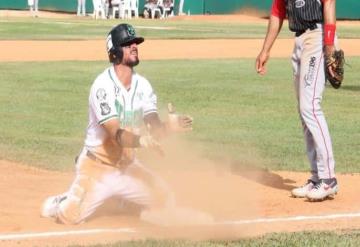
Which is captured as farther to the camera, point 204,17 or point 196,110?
point 204,17

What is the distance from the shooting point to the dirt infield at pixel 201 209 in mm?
6777

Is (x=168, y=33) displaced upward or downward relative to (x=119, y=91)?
downward

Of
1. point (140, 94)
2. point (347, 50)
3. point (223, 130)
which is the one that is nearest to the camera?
point (140, 94)

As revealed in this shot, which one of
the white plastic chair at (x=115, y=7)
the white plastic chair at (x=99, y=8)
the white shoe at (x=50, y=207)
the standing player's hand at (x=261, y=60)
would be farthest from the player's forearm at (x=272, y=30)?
the white plastic chair at (x=99, y=8)

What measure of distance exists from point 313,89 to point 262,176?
160 centimetres

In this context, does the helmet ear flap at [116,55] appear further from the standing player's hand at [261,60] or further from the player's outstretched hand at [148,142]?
the standing player's hand at [261,60]

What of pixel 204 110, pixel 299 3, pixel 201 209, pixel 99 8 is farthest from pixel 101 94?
pixel 99 8

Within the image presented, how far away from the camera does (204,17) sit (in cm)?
Answer: 4972

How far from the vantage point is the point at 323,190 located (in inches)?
321

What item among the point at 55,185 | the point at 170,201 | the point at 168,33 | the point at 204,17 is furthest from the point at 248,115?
the point at 204,17

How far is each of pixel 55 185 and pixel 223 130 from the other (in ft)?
13.2

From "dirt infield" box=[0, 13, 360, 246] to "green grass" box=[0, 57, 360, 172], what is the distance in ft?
2.22

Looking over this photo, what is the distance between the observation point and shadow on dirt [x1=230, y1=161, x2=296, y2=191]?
29.6 ft

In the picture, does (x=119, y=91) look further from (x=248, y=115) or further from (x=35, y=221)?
(x=248, y=115)
